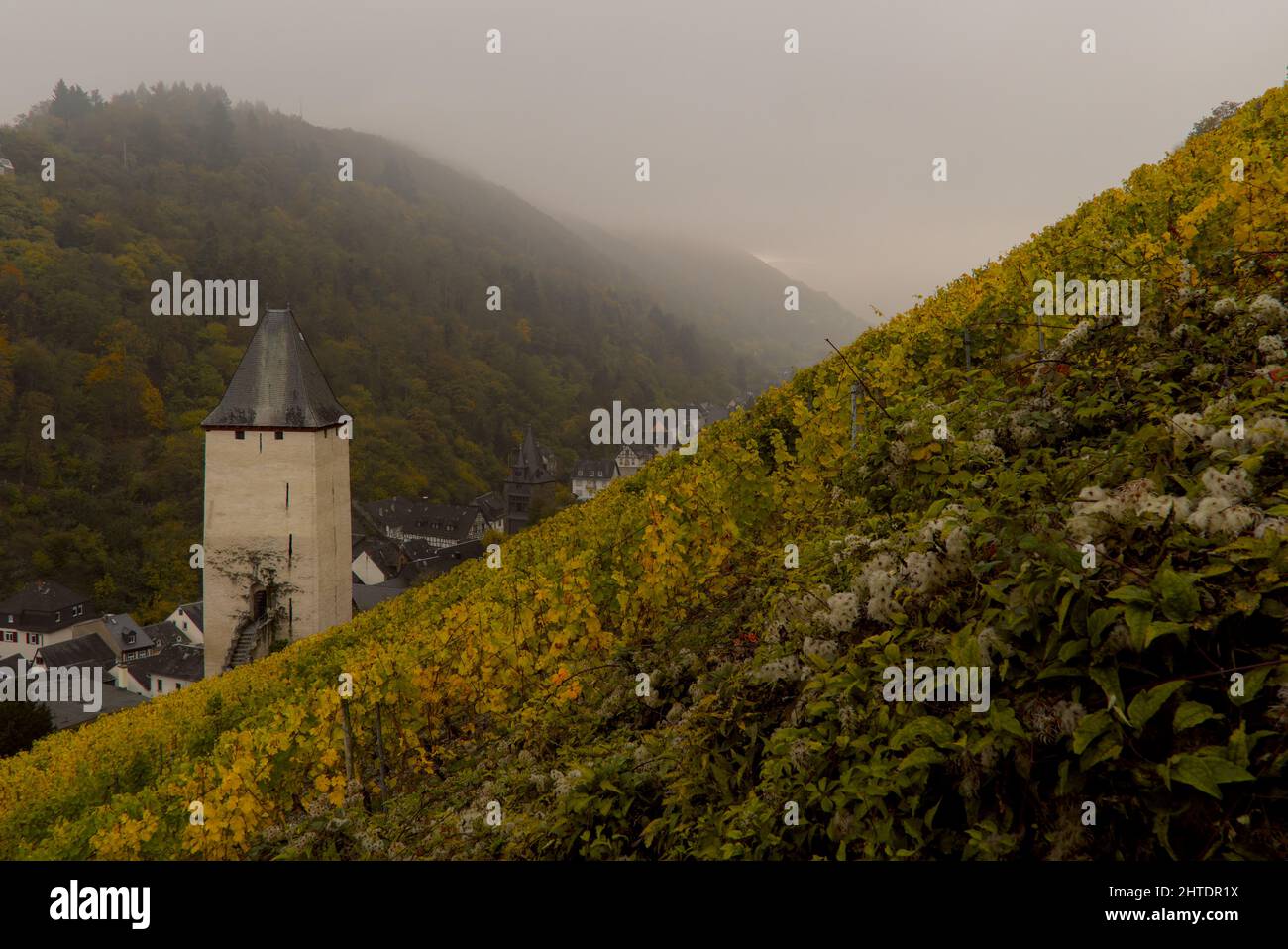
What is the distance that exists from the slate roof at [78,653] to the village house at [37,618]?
222 centimetres

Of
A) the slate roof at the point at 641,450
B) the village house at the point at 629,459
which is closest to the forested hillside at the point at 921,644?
the village house at the point at 629,459

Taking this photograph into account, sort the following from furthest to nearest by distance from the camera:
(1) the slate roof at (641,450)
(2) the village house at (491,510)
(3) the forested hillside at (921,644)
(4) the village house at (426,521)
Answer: (1) the slate roof at (641,450)
(2) the village house at (491,510)
(4) the village house at (426,521)
(3) the forested hillside at (921,644)

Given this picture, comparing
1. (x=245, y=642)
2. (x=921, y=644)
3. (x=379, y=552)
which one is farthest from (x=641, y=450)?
(x=921, y=644)

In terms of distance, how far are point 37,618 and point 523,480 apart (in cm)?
4972

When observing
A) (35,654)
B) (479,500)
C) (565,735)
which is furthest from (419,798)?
(479,500)

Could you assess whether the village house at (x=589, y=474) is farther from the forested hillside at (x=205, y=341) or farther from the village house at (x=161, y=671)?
the village house at (x=161, y=671)

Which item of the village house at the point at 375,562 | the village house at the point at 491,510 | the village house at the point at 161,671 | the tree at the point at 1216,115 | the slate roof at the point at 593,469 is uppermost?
the tree at the point at 1216,115

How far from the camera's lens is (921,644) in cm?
308

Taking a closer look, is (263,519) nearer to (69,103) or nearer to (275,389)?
(275,389)

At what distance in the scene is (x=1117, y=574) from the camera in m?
2.66

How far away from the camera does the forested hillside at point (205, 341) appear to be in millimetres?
81312

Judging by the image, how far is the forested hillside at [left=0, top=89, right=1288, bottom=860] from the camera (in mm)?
2426

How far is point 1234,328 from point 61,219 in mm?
140210

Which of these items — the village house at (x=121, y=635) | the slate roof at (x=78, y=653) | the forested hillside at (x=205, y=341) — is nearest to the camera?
the slate roof at (x=78, y=653)
